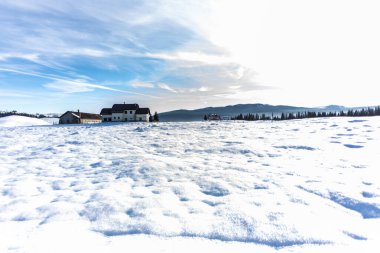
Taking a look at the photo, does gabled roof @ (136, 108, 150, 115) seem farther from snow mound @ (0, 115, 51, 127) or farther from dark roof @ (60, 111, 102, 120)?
snow mound @ (0, 115, 51, 127)

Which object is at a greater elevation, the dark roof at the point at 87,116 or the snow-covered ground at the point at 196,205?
the dark roof at the point at 87,116

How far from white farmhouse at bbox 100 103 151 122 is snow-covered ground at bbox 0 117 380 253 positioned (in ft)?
172

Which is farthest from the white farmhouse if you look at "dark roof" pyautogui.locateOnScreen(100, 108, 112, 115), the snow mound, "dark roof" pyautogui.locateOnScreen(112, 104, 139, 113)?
the snow mound

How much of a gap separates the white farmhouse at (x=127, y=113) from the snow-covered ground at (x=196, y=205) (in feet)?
172

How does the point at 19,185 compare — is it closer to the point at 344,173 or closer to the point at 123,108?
the point at 344,173

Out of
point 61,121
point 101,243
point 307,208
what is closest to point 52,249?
point 101,243

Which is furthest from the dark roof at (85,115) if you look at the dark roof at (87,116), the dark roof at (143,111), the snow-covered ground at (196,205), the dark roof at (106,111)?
the snow-covered ground at (196,205)

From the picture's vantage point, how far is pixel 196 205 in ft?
18.0

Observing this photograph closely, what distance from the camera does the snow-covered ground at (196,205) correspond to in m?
4.06

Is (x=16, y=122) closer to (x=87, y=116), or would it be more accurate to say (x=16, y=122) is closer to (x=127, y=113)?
(x=87, y=116)

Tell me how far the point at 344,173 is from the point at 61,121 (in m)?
61.8

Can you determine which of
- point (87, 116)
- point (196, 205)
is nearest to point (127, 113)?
point (87, 116)

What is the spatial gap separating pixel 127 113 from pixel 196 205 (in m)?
59.7

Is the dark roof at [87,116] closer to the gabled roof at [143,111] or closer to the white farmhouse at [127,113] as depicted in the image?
the white farmhouse at [127,113]
